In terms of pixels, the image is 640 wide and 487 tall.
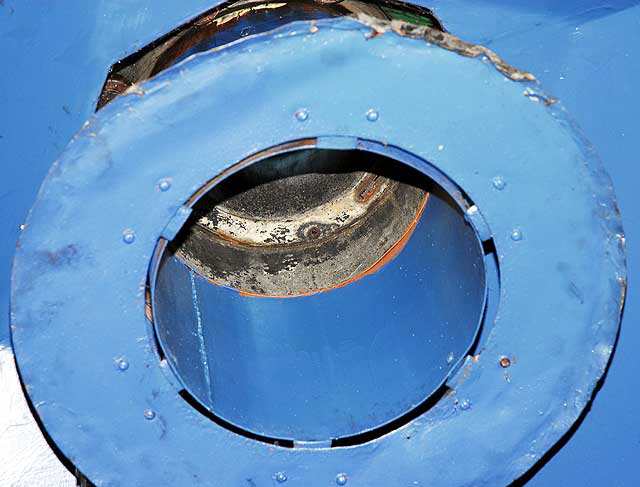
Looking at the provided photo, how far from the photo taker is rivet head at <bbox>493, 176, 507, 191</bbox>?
1.23 m

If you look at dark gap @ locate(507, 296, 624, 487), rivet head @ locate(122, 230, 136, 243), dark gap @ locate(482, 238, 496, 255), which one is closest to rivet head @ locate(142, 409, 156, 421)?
rivet head @ locate(122, 230, 136, 243)

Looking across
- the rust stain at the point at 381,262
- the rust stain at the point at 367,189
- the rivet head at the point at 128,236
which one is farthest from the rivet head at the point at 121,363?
the rust stain at the point at 367,189

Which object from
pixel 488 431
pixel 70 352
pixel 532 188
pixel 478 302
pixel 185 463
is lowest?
pixel 185 463

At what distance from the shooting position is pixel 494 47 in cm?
143

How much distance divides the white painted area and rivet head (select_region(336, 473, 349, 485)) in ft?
1.77

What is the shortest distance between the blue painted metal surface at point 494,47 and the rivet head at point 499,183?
0.31 m

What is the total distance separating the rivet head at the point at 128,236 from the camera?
120cm

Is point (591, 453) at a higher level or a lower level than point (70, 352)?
higher

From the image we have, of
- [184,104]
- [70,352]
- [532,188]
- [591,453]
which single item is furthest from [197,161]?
Result: [591,453]

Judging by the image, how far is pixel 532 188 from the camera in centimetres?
124

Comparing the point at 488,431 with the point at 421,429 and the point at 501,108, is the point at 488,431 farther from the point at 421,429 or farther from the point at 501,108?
the point at 501,108

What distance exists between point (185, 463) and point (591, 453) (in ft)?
2.44

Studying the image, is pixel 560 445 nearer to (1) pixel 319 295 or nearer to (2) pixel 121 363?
(1) pixel 319 295

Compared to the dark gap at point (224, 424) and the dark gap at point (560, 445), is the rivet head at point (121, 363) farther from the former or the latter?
the dark gap at point (560, 445)
